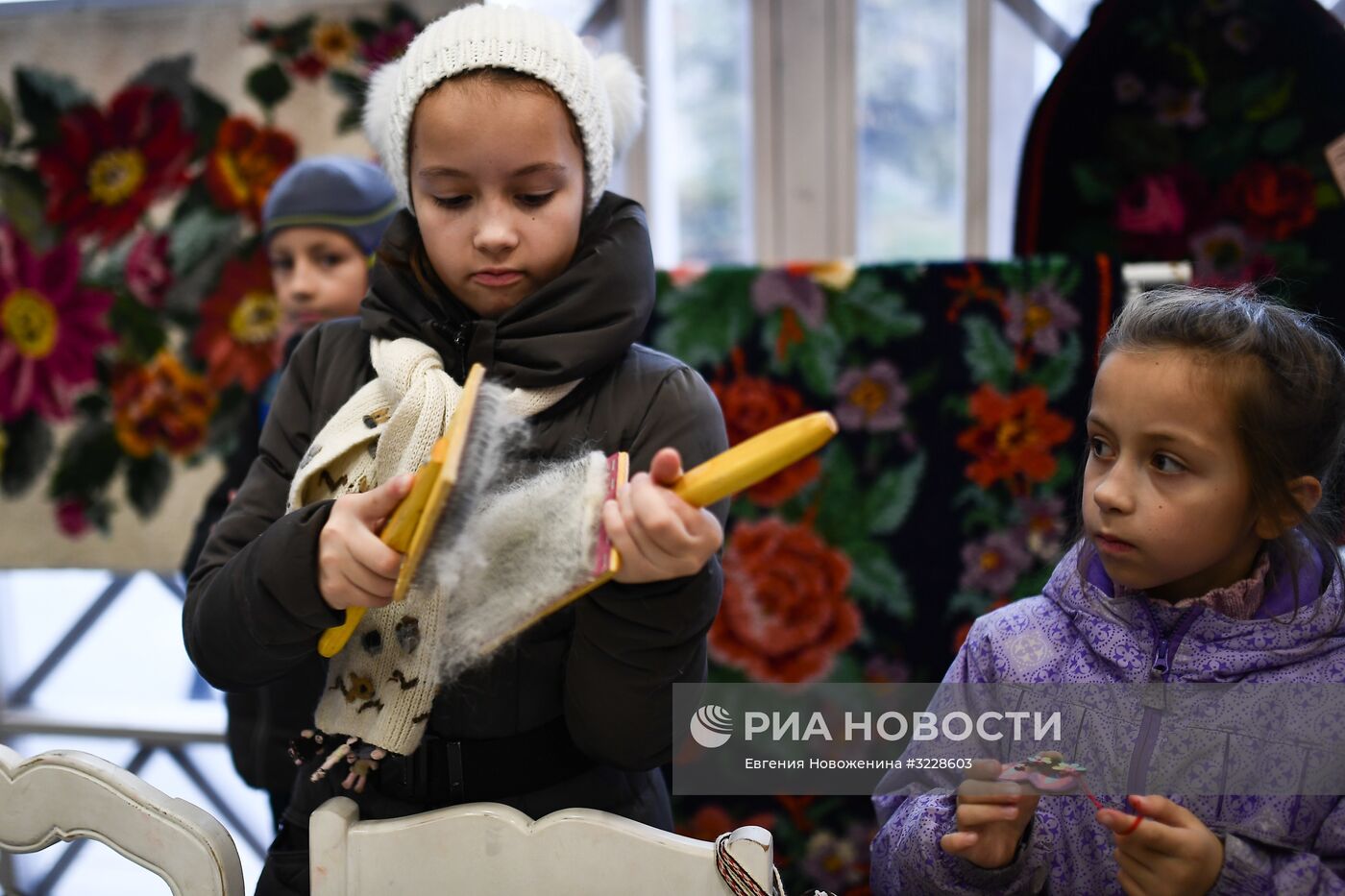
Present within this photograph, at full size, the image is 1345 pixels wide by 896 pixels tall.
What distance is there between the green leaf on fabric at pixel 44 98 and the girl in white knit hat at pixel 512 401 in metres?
1.04

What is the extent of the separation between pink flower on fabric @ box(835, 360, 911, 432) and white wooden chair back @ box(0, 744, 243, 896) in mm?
868

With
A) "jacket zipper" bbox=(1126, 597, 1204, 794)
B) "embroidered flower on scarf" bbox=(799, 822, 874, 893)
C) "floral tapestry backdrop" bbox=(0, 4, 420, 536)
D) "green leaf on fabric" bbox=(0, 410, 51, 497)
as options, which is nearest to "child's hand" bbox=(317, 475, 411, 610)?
"jacket zipper" bbox=(1126, 597, 1204, 794)

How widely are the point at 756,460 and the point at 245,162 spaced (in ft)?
4.17

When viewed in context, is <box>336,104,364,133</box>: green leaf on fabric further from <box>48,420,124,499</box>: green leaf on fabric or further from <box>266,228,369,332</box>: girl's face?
<box>48,420,124,499</box>: green leaf on fabric

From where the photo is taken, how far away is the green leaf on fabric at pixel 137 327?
1.56 meters

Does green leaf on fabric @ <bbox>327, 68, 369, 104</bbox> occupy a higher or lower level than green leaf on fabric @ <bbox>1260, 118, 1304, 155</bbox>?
higher

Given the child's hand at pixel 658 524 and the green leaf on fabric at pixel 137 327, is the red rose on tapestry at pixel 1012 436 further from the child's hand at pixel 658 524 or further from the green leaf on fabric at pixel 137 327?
the green leaf on fabric at pixel 137 327

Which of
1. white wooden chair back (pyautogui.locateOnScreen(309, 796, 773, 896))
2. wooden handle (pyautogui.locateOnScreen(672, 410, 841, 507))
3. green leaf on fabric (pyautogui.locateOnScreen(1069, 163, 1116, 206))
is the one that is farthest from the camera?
green leaf on fabric (pyautogui.locateOnScreen(1069, 163, 1116, 206))

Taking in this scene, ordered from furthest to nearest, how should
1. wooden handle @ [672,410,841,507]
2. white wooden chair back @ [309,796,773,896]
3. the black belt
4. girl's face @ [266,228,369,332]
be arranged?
girl's face @ [266,228,369,332]
the black belt
white wooden chair back @ [309,796,773,896]
wooden handle @ [672,410,841,507]

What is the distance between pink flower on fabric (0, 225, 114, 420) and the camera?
61.6 inches

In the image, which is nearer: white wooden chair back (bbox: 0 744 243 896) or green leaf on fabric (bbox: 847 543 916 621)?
white wooden chair back (bbox: 0 744 243 896)

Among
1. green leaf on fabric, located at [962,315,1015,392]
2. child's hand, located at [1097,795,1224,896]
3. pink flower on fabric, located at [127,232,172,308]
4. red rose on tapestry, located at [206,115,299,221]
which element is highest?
red rose on tapestry, located at [206,115,299,221]

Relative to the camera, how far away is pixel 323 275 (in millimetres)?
1251

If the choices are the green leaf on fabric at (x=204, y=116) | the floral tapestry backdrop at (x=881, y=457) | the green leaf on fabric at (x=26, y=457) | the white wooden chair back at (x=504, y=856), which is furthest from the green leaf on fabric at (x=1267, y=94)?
the green leaf on fabric at (x=26, y=457)
